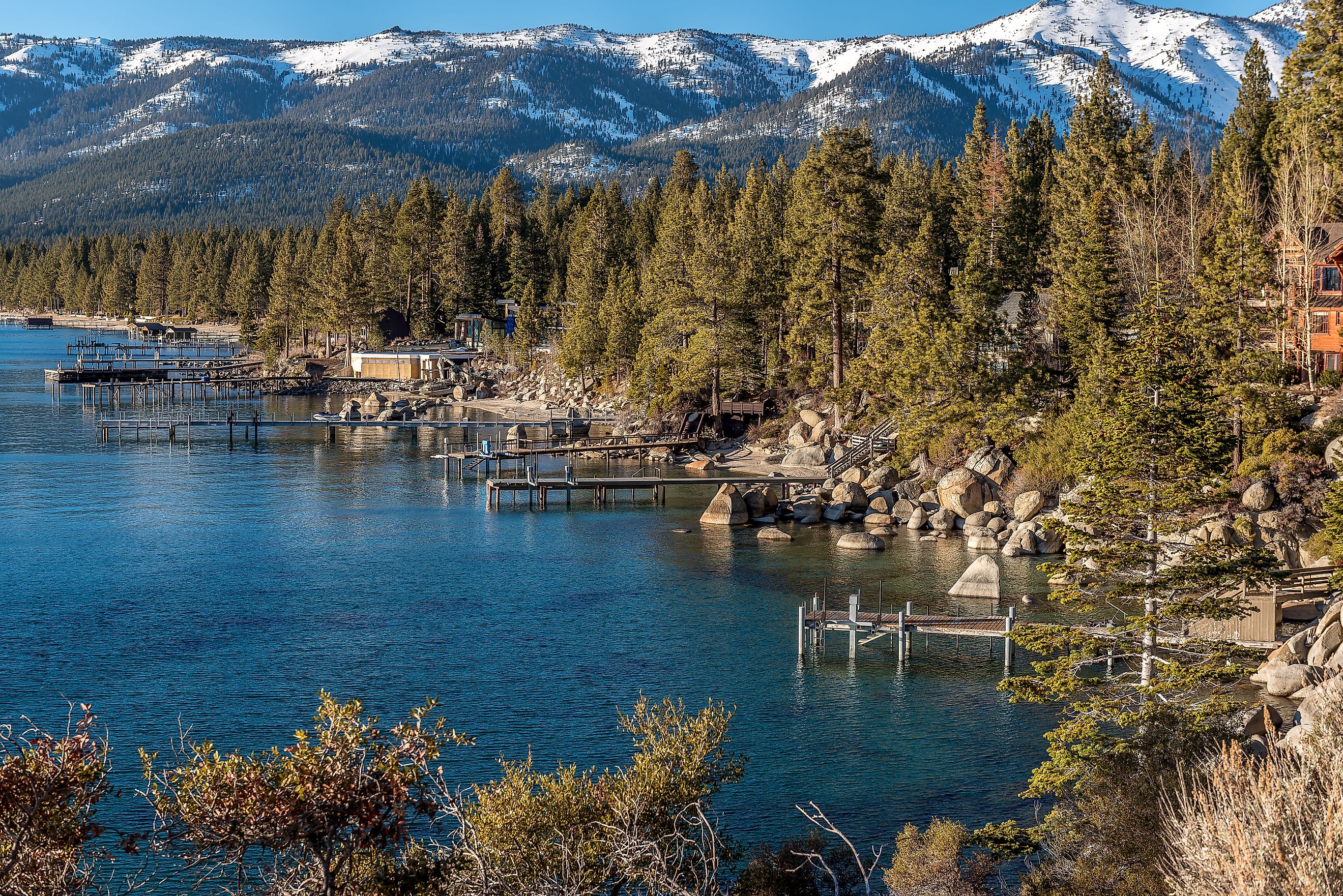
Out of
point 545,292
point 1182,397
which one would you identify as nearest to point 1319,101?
point 1182,397

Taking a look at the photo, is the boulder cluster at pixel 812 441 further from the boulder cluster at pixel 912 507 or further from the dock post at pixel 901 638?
the dock post at pixel 901 638

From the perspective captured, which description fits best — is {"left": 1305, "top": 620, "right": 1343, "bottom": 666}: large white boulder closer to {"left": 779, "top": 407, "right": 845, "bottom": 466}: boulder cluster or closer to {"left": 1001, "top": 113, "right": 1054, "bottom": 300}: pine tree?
{"left": 779, "top": 407, "right": 845, "bottom": 466}: boulder cluster

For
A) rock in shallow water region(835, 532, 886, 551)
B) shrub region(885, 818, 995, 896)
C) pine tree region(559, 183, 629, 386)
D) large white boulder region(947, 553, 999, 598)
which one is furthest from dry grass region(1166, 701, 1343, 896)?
pine tree region(559, 183, 629, 386)

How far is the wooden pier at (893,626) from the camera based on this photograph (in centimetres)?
3519

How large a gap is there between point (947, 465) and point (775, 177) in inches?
2517

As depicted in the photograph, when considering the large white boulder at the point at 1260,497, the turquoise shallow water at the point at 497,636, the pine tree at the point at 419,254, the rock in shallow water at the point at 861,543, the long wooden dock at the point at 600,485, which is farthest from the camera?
the pine tree at the point at 419,254

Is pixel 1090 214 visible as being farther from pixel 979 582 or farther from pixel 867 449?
pixel 979 582

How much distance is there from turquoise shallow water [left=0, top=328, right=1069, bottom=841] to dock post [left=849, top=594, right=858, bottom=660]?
0.32 metres

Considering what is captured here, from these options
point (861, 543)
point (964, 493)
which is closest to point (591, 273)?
point (964, 493)

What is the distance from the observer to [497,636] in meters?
38.0

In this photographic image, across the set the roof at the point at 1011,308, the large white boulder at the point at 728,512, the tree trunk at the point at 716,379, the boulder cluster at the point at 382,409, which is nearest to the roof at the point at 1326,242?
the roof at the point at 1011,308

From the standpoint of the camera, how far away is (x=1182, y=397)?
83.7 ft

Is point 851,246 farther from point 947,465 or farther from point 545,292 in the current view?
point 545,292

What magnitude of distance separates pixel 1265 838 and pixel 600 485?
53.1 meters
